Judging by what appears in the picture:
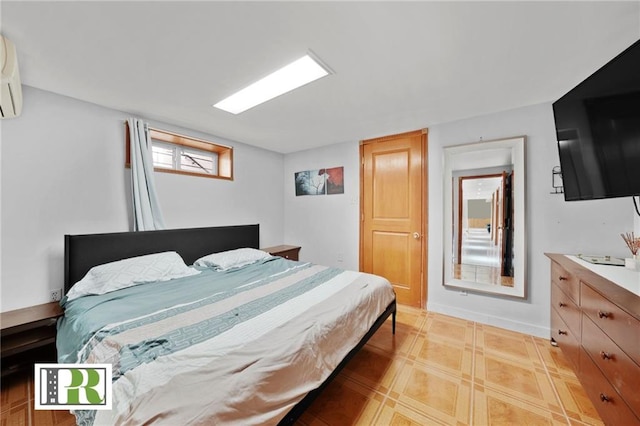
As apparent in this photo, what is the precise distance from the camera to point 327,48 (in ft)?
5.15

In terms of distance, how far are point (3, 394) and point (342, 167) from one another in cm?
398

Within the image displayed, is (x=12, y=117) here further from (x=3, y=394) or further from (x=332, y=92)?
(x=332, y=92)

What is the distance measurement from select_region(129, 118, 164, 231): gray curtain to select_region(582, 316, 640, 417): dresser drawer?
3.68m

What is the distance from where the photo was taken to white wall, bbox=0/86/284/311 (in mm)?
1943

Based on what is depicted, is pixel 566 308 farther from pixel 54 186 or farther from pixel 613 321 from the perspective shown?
pixel 54 186

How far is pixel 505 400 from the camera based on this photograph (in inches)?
64.7

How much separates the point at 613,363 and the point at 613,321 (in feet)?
0.73

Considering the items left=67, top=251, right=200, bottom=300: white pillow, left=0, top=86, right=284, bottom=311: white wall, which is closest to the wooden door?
left=67, top=251, right=200, bottom=300: white pillow

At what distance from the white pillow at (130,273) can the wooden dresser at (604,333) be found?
3101mm

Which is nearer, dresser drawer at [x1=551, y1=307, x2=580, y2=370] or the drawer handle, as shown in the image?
the drawer handle

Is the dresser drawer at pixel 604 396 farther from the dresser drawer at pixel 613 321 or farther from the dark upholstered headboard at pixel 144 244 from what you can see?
the dark upholstered headboard at pixel 144 244

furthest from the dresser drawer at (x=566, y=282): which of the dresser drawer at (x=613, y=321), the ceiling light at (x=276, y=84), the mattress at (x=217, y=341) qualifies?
the ceiling light at (x=276, y=84)

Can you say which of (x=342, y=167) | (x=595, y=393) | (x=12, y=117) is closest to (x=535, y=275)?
(x=595, y=393)

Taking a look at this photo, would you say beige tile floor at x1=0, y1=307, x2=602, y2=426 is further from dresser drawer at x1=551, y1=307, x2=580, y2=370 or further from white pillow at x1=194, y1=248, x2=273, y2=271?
white pillow at x1=194, y1=248, x2=273, y2=271
